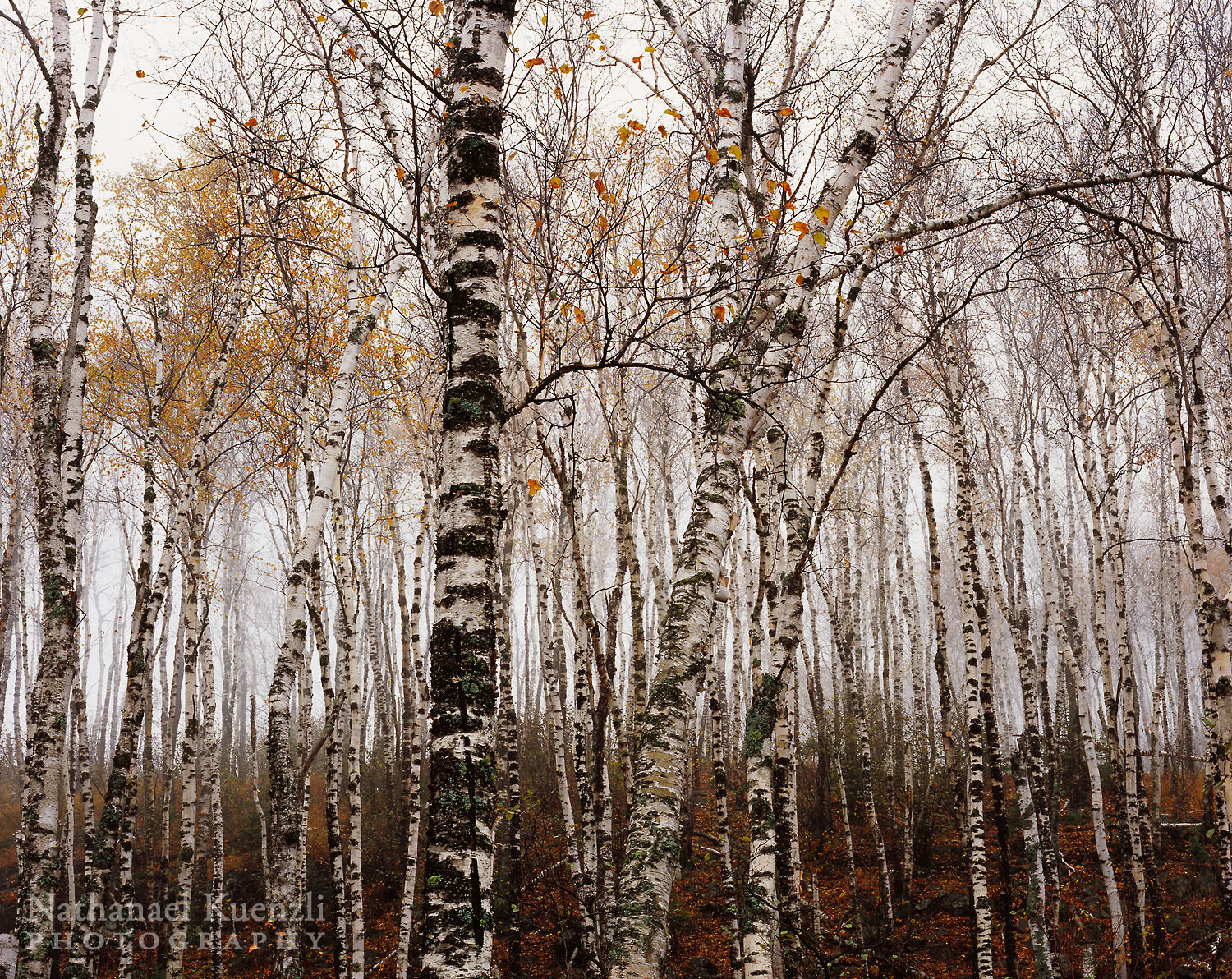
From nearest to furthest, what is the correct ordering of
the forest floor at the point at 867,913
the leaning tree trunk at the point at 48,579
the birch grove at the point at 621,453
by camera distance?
the birch grove at the point at 621,453
the leaning tree trunk at the point at 48,579
the forest floor at the point at 867,913

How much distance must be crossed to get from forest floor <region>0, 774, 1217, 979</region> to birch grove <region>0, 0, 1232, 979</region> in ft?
0.32

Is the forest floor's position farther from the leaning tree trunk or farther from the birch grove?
the leaning tree trunk

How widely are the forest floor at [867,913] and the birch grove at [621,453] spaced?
98mm

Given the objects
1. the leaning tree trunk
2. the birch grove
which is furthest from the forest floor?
the leaning tree trunk

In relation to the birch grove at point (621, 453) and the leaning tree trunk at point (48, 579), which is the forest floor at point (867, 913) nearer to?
the birch grove at point (621, 453)

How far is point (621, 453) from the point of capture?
23.8 feet

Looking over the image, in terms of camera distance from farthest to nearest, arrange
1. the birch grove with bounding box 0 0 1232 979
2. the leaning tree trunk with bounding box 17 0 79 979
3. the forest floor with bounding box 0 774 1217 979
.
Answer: the forest floor with bounding box 0 774 1217 979 < the leaning tree trunk with bounding box 17 0 79 979 < the birch grove with bounding box 0 0 1232 979

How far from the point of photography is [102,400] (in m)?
13.7

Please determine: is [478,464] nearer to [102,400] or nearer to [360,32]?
[360,32]

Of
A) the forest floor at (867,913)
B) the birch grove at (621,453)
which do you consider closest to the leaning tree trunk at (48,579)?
the birch grove at (621,453)

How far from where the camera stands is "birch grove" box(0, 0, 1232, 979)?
350 cm

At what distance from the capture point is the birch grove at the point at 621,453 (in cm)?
350

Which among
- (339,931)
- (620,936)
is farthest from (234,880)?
(620,936)

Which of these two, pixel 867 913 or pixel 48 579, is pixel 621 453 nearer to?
pixel 48 579
